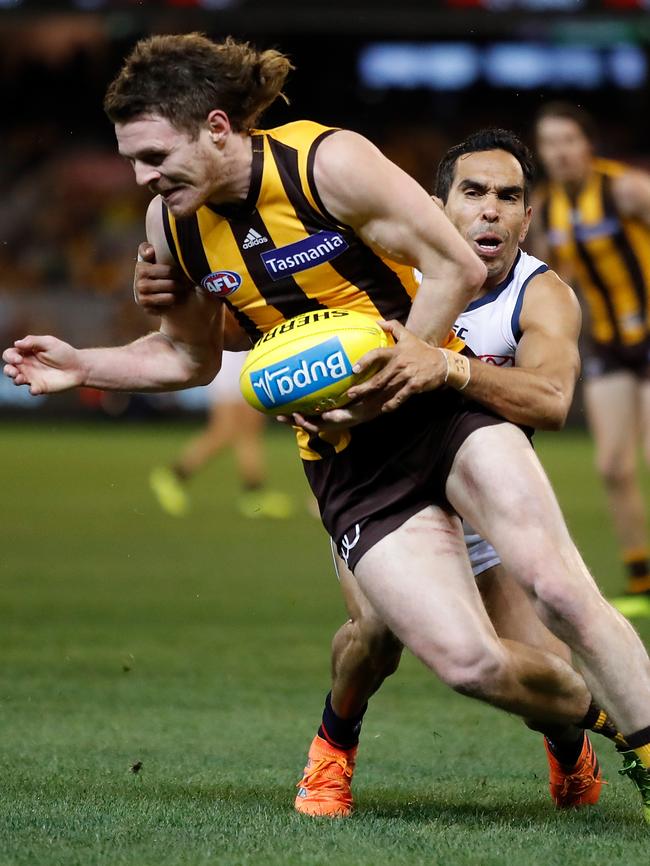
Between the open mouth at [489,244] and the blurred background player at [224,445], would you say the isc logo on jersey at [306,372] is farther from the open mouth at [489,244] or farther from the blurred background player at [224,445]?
the blurred background player at [224,445]

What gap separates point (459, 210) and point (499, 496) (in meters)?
1.21

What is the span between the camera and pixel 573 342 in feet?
14.4

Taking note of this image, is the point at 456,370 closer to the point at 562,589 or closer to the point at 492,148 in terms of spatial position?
the point at 562,589

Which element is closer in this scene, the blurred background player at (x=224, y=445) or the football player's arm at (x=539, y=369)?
the football player's arm at (x=539, y=369)

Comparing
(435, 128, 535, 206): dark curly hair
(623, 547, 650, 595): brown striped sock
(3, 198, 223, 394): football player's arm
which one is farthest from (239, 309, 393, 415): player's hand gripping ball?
(623, 547, 650, 595): brown striped sock

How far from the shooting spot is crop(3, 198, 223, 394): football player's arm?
4715 mm

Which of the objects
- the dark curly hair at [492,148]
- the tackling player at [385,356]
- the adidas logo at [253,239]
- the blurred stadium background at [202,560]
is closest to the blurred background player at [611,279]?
the blurred stadium background at [202,560]

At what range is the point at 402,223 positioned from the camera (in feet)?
13.3

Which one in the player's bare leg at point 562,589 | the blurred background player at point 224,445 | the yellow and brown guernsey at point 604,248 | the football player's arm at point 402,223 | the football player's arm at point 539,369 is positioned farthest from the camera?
the blurred background player at point 224,445

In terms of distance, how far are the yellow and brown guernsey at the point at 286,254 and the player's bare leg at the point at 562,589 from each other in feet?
1.89

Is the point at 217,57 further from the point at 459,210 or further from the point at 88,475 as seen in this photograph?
the point at 88,475

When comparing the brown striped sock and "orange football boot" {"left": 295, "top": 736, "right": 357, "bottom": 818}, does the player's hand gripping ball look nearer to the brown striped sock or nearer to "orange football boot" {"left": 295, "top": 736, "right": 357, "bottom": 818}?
"orange football boot" {"left": 295, "top": 736, "right": 357, "bottom": 818}

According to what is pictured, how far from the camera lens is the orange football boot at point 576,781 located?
4.52m

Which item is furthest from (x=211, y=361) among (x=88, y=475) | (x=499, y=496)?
(x=88, y=475)
